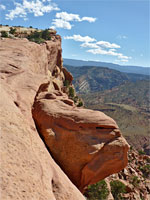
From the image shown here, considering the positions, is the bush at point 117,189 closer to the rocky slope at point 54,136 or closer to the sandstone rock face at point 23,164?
the rocky slope at point 54,136

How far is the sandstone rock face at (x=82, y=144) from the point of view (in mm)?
13336

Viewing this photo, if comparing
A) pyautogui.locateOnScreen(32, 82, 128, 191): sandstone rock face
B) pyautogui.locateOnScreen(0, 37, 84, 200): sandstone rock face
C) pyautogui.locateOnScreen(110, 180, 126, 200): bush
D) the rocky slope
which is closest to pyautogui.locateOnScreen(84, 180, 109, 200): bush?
pyautogui.locateOnScreen(110, 180, 126, 200): bush

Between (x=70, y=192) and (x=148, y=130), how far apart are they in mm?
124428

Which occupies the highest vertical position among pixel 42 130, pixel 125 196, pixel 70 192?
pixel 42 130

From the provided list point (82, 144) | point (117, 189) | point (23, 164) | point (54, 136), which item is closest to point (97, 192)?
Answer: point (117, 189)

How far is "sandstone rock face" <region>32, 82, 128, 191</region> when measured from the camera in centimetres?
1334

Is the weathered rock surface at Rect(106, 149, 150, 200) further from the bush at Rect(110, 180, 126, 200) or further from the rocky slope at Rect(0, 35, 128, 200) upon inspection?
the rocky slope at Rect(0, 35, 128, 200)

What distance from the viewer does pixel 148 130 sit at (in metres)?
120

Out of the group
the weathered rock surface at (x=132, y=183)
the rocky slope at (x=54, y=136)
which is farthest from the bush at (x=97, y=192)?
the rocky slope at (x=54, y=136)

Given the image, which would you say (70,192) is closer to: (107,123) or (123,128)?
(107,123)

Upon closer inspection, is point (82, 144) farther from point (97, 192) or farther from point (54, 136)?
point (97, 192)

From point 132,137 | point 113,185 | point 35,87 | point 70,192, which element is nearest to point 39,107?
point 35,87

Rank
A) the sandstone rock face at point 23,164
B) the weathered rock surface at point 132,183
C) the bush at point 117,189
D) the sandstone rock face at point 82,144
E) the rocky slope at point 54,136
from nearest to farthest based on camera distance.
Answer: the sandstone rock face at point 23,164 → the rocky slope at point 54,136 → the sandstone rock face at point 82,144 → the bush at point 117,189 → the weathered rock surface at point 132,183

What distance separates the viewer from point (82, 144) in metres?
13.3
